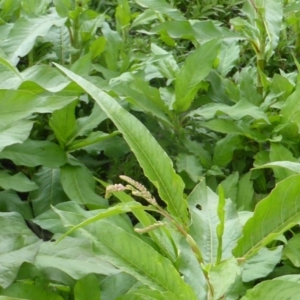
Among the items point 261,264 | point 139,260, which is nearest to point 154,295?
point 139,260

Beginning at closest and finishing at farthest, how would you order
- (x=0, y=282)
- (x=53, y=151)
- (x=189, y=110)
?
Result: 1. (x=0, y=282)
2. (x=53, y=151)
3. (x=189, y=110)

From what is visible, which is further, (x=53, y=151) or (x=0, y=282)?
(x=53, y=151)

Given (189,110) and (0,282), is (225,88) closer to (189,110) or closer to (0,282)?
(189,110)

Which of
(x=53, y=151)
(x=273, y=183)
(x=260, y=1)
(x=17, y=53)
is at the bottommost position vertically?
(x=273, y=183)

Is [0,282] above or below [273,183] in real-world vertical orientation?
above

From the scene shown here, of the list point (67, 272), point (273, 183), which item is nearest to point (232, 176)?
point (273, 183)

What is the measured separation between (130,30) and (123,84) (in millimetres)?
650

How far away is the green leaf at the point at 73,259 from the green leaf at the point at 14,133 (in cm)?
20

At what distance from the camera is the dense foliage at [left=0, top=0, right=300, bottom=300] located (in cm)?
83

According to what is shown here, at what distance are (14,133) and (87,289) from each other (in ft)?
1.12

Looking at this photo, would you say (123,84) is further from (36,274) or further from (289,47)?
(289,47)

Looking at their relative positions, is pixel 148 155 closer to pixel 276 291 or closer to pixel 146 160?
pixel 146 160

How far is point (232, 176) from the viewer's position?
124cm

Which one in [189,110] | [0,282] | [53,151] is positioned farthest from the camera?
[189,110]
